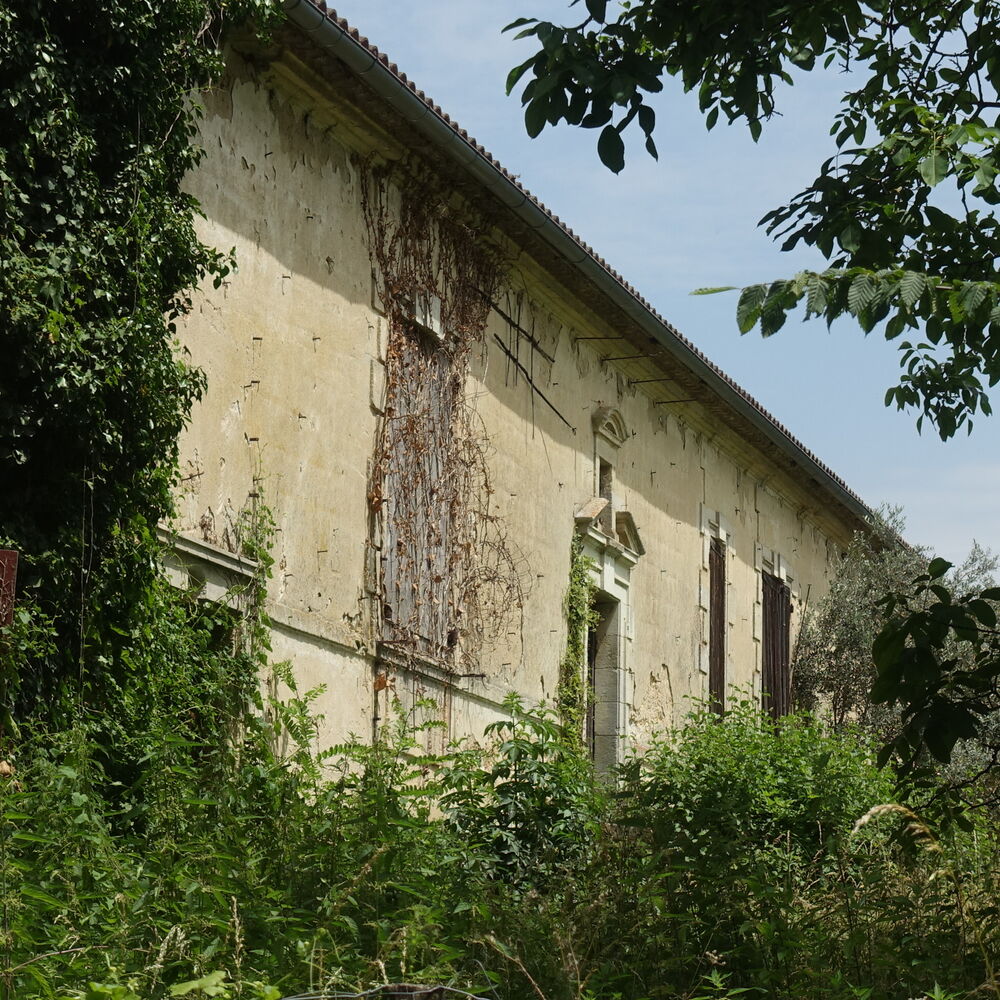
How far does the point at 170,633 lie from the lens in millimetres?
7879

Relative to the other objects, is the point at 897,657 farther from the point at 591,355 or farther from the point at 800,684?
the point at 800,684

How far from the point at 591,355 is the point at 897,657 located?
9.16m

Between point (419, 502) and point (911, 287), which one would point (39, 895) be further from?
point (419, 502)

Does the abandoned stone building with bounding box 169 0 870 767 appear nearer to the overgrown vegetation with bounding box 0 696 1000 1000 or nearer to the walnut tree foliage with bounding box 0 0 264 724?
the walnut tree foliage with bounding box 0 0 264 724

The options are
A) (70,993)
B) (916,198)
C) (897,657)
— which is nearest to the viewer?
(70,993)

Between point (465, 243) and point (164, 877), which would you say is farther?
point (465, 243)

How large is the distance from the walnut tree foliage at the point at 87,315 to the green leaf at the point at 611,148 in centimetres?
279

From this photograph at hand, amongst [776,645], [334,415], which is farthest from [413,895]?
[776,645]

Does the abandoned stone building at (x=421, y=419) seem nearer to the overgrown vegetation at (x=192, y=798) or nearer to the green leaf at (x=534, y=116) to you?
the overgrown vegetation at (x=192, y=798)

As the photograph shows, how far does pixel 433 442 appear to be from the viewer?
435 inches

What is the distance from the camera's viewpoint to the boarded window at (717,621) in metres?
16.5

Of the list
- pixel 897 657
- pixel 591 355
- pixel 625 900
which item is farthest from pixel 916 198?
pixel 591 355

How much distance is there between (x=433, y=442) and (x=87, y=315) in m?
4.09

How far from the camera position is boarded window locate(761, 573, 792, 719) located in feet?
59.9
